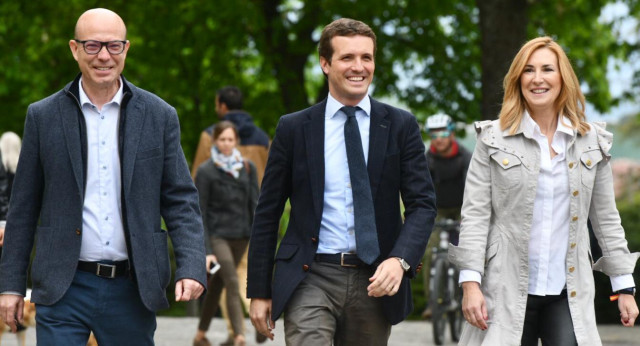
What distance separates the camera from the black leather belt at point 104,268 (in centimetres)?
558

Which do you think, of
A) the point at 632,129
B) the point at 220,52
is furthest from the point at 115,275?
the point at 632,129

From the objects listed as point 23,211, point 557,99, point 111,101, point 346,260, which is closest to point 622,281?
point 557,99

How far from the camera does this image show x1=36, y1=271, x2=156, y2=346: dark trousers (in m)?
5.55

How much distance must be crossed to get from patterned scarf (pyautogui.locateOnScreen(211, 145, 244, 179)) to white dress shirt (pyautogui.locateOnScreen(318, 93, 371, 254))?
18.1ft

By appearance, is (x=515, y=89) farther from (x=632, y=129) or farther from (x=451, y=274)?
(x=632, y=129)

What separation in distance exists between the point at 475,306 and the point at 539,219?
0.47m

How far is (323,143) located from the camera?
6012 millimetres

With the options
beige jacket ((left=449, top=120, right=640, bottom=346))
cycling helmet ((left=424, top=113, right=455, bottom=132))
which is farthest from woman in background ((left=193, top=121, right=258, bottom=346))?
beige jacket ((left=449, top=120, right=640, bottom=346))

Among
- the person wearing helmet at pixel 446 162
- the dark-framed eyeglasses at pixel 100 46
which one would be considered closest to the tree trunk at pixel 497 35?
the person wearing helmet at pixel 446 162

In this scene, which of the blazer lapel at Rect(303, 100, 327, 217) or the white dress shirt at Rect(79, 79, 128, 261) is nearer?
the white dress shirt at Rect(79, 79, 128, 261)

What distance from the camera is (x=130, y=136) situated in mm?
5664

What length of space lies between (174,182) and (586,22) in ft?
64.5

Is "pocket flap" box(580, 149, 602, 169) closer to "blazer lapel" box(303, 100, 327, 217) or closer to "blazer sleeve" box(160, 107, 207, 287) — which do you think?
"blazer lapel" box(303, 100, 327, 217)

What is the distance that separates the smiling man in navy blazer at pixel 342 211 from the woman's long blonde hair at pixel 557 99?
452mm
